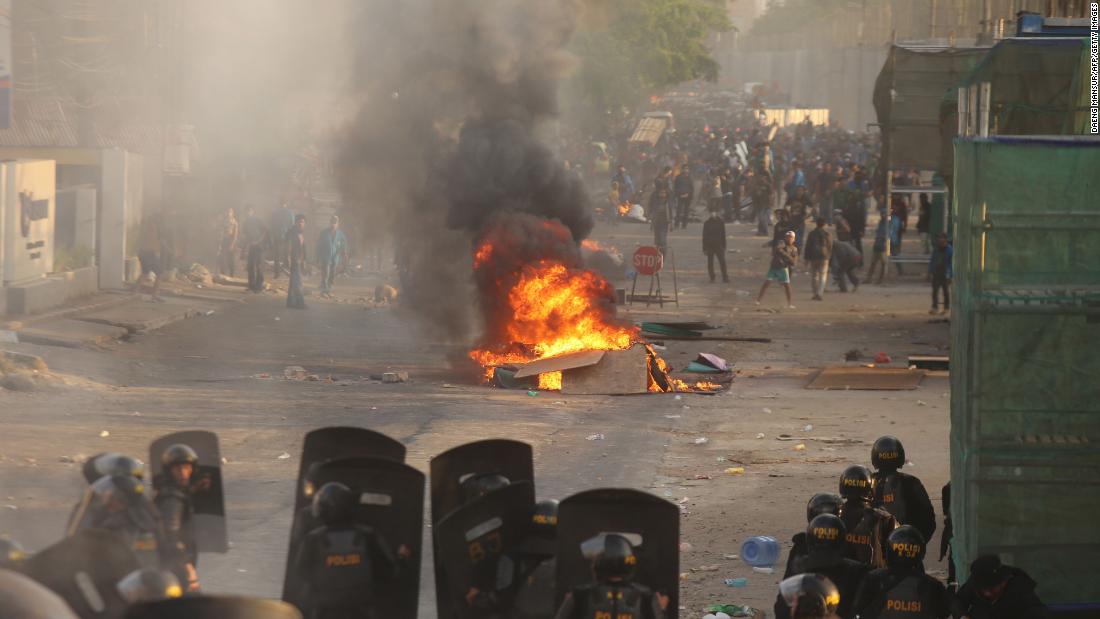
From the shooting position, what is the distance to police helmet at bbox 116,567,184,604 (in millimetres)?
5633

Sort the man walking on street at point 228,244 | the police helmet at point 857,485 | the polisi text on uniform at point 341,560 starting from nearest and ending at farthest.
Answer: the polisi text on uniform at point 341,560 → the police helmet at point 857,485 → the man walking on street at point 228,244

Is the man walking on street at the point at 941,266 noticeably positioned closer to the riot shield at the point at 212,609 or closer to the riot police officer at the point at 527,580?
the riot police officer at the point at 527,580

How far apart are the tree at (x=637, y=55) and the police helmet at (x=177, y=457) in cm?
3900

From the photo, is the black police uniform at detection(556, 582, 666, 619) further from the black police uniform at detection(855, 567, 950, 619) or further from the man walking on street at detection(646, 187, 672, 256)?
the man walking on street at detection(646, 187, 672, 256)

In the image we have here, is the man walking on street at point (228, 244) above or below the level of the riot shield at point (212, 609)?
above

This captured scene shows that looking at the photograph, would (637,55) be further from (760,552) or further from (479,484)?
(479,484)

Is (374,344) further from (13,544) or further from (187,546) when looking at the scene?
(13,544)

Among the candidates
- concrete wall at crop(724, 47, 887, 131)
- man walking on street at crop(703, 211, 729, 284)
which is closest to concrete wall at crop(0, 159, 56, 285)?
man walking on street at crop(703, 211, 729, 284)

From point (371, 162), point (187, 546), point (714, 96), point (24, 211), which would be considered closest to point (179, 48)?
point (371, 162)

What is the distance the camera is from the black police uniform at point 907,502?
933 cm

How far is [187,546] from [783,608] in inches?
122

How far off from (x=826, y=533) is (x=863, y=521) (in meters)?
0.88

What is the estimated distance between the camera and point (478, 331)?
22328mm

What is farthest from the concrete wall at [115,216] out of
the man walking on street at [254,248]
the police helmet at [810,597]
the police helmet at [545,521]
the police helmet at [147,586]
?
the police helmet at [810,597]
